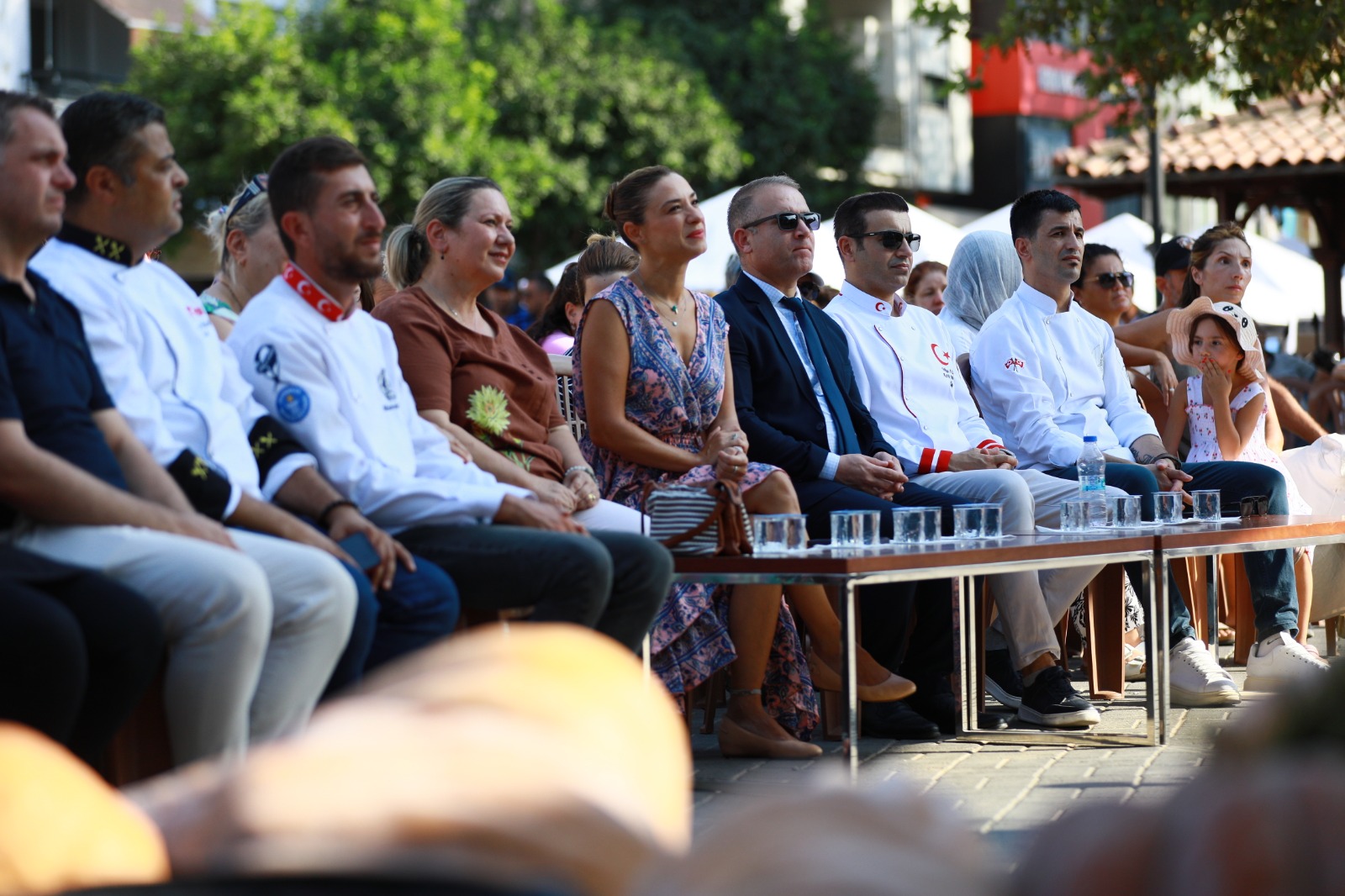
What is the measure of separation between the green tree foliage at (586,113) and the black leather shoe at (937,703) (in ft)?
78.9

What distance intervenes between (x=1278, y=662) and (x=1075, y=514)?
156 centimetres

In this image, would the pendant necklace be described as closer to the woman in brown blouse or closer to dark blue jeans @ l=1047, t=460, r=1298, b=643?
the woman in brown blouse

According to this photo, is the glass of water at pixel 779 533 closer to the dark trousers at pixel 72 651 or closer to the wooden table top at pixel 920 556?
the wooden table top at pixel 920 556

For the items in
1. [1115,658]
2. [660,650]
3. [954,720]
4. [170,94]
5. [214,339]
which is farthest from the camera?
[170,94]

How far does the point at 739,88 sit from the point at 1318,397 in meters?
23.1

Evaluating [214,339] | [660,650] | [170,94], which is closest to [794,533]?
[660,650]

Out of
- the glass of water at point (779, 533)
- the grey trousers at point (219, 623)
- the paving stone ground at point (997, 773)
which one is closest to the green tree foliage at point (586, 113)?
the paving stone ground at point (997, 773)

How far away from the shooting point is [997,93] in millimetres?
39688

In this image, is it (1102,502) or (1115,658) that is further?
(1115,658)

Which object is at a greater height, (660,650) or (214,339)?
(214,339)

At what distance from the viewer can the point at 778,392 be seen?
22.3ft

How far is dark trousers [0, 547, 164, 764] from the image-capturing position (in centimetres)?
327

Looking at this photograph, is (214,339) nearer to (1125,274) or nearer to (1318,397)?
(1125,274)

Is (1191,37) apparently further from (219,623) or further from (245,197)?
(219,623)
